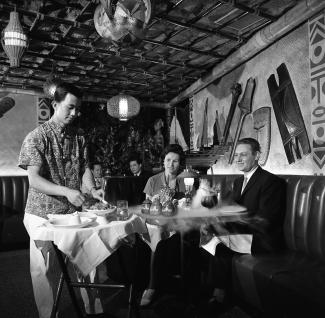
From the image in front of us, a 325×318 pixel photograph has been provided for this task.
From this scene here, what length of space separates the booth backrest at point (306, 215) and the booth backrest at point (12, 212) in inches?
180

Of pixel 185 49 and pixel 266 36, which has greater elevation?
pixel 185 49

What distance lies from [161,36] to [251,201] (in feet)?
10.6

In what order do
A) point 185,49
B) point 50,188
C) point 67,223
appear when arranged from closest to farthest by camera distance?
point 67,223
point 50,188
point 185,49

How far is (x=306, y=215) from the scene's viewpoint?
10.6 ft

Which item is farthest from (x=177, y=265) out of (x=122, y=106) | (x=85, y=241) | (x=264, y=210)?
(x=122, y=106)

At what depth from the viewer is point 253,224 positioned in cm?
305

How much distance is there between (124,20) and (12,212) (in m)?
4.62

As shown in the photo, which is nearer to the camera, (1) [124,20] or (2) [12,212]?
(1) [124,20]

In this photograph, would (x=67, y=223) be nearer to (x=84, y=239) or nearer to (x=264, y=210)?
(x=84, y=239)

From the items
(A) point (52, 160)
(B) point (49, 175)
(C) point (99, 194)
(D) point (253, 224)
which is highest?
(A) point (52, 160)

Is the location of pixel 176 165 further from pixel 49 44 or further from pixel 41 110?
pixel 41 110

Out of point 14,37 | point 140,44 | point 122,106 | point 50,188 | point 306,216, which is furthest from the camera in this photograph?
point 122,106

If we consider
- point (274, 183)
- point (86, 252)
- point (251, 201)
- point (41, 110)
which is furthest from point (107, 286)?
point (41, 110)

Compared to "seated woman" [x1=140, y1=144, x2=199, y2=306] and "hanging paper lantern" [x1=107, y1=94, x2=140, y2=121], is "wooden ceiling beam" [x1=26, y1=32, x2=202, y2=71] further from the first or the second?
"seated woman" [x1=140, y1=144, x2=199, y2=306]
